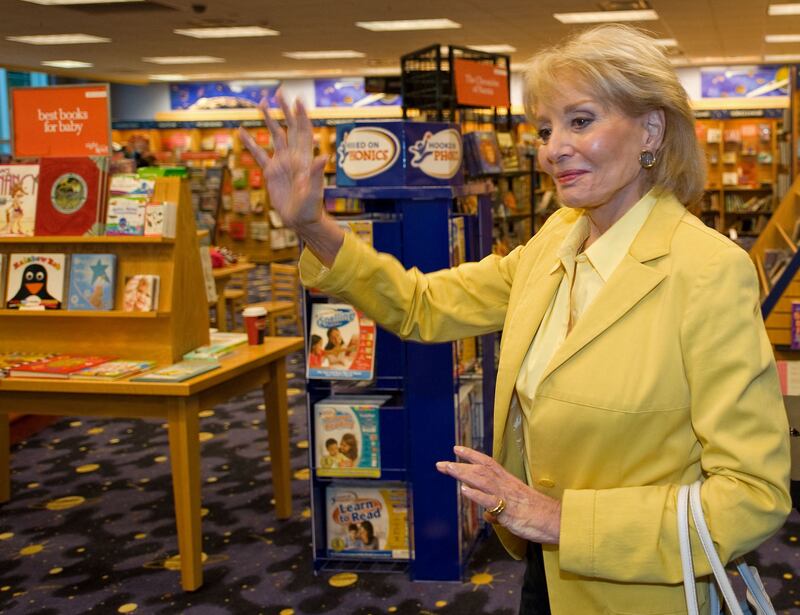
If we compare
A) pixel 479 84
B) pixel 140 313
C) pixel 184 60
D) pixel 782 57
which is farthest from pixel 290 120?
pixel 782 57

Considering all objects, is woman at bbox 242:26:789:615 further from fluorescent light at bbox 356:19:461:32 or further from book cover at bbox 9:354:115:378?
fluorescent light at bbox 356:19:461:32

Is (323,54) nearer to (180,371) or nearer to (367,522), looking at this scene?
(180,371)

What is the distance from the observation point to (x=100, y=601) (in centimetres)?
367

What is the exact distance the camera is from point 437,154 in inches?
144

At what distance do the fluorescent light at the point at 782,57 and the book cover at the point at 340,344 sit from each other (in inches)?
667

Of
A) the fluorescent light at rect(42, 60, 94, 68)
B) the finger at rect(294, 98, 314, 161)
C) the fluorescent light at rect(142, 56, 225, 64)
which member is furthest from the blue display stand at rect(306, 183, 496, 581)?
the fluorescent light at rect(42, 60, 94, 68)

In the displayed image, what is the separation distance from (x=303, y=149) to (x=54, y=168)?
2.94 m

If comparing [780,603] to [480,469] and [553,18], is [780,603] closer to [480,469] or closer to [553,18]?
[480,469]

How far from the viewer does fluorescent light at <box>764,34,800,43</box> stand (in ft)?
50.1

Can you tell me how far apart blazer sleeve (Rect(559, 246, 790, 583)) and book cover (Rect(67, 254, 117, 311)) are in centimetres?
299

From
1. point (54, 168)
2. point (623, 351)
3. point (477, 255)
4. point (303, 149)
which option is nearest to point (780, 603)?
point (477, 255)

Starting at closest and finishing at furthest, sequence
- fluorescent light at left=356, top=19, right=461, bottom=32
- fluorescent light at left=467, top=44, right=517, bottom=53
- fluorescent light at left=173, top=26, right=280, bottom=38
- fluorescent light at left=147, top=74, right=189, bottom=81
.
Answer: fluorescent light at left=356, top=19, right=461, bottom=32 < fluorescent light at left=173, top=26, right=280, bottom=38 < fluorescent light at left=467, top=44, right=517, bottom=53 < fluorescent light at left=147, top=74, right=189, bottom=81

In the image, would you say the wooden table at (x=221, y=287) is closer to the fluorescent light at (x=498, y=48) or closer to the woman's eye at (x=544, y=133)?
the woman's eye at (x=544, y=133)

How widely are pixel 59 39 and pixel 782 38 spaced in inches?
462
